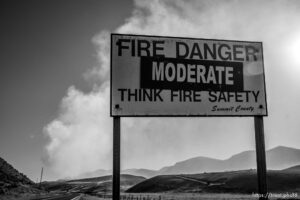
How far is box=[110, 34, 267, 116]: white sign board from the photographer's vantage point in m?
7.14

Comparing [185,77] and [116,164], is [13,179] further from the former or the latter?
[185,77]

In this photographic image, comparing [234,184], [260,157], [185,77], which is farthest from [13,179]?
[260,157]

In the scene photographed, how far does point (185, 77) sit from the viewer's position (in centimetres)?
745

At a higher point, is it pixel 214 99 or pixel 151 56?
pixel 151 56

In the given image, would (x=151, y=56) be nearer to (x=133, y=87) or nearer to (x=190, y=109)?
(x=133, y=87)

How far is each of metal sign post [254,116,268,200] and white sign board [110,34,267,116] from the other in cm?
25

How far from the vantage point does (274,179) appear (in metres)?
104

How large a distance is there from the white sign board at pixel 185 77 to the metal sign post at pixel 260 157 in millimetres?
251

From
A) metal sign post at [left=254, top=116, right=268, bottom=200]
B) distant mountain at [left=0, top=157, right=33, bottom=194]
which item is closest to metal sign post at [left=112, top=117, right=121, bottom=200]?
metal sign post at [left=254, top=116, right=268, bottom=200]

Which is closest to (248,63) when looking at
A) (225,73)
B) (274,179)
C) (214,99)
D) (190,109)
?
(225,73)

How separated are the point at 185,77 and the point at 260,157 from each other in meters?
2.41

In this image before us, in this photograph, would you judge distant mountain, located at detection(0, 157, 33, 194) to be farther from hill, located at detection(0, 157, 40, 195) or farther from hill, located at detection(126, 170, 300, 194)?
hill, located at detection(126, 170, 300, 194)

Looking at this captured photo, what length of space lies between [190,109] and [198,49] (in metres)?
1.43

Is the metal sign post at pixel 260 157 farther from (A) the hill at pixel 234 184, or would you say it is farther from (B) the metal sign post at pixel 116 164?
(A) the hill at pixel 234 184
